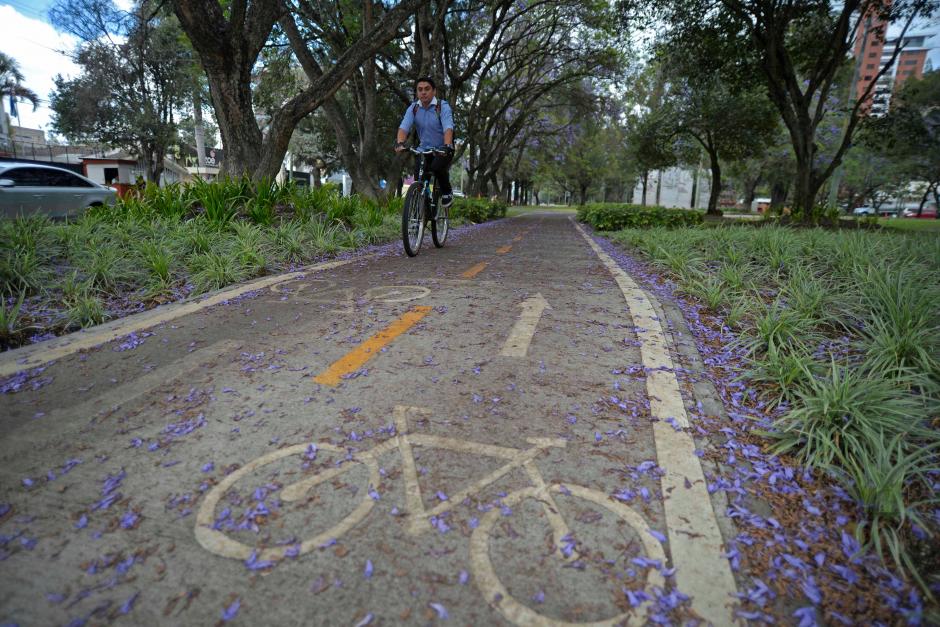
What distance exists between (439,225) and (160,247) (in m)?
3.61

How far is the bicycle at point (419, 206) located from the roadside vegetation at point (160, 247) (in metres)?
1.08

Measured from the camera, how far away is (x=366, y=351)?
104 inches

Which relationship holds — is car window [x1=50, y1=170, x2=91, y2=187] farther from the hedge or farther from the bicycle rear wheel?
the hedge

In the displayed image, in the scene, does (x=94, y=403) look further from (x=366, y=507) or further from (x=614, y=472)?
(x=614, y=472)

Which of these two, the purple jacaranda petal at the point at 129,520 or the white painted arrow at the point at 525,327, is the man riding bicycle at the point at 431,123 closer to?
the white painted arrow at the point at 525,327

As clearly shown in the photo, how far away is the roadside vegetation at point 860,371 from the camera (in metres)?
1.47

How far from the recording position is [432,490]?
1.50m

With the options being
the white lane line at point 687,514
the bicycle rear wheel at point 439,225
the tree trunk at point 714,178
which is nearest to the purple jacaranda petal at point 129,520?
the white lane line at point 687,514

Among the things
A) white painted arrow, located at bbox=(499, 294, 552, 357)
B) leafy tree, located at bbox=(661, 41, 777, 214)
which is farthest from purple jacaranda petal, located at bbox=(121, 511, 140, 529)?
leafy tree, located at bbox=(661, 41, 777, 214)

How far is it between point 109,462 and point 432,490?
3.77ft

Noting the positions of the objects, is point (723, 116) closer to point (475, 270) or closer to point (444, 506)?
point (475, 270)

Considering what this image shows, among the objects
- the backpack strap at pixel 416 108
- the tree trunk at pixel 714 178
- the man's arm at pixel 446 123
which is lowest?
the man's arm at pixel 446 123

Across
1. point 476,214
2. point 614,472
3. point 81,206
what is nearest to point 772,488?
point 614,472

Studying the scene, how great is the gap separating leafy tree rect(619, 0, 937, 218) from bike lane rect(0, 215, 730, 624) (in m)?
13.3
